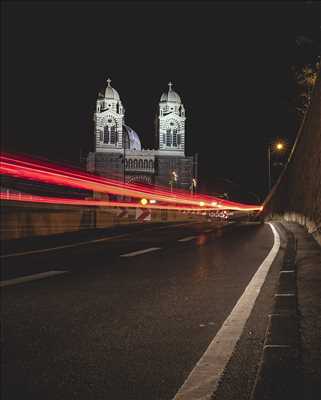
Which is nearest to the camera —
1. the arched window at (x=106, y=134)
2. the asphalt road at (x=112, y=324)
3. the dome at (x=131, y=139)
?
the asphalt road at (x=112, y=324)

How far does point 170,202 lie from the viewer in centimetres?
5675

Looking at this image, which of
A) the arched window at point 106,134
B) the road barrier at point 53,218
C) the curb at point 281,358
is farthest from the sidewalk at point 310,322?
the arched window at point 106,134

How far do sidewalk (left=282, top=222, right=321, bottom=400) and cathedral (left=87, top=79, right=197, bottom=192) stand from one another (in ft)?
469

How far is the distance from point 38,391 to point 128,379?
52 centimetres

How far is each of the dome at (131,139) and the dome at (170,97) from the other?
14454mm

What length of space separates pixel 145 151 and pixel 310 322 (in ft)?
492

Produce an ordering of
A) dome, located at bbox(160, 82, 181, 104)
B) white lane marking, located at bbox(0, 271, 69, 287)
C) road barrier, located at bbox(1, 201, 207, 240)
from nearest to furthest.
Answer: white lane marking, located at bbox(0, 271, 69, 287), road barrier, located at bbox(1, 201, 207, 240), dome, located at bbox(160, 82, 181, 104)

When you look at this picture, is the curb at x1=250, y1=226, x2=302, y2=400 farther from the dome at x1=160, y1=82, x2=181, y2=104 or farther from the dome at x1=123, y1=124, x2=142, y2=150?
the dome at x1=123, y1=124, x2=142, y2=150

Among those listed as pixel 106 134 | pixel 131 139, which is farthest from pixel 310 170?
pixel 131 139

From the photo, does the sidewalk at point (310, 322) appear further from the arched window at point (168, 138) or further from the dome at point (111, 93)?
the dome at point (111, 93)

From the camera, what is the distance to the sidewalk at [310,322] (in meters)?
2.41

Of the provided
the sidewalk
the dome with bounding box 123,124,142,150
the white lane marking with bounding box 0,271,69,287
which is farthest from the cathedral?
the sidewalk

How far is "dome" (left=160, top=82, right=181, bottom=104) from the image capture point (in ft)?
509

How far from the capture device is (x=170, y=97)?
15512 centimetres
